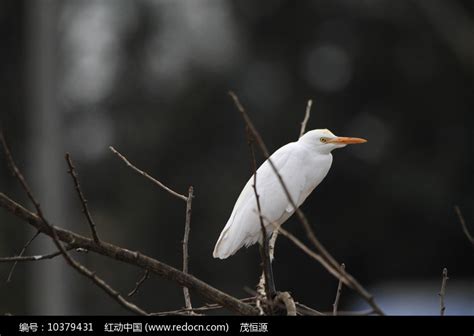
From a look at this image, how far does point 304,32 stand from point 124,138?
339 cm

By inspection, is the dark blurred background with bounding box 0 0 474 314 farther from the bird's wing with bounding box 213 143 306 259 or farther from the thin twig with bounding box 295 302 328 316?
the thin twig with bounding box 295 302 328 316

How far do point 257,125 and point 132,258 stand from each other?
10.3 m

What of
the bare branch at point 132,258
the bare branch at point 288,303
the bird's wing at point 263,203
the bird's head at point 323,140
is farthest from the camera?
the bird's head at point 323,140

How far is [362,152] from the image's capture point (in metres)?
13.3

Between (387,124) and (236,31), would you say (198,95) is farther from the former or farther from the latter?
(387,124)

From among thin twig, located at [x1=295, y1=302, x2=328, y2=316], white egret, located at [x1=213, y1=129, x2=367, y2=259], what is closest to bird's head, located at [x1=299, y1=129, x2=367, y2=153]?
white egret, located at [x1=213, y1=129, x2=367, y2=259]

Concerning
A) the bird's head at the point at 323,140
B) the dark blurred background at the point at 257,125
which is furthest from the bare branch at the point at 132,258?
the dark blurred background at the point at 257,125

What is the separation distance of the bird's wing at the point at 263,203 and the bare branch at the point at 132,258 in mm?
1255

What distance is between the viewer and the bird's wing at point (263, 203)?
158 inches

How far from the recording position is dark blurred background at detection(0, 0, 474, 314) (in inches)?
509

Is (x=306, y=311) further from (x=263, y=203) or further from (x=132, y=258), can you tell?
(x=263, y=203)

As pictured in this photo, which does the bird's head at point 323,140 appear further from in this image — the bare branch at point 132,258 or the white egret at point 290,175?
the bare branch at point 132,258

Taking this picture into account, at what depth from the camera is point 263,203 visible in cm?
426

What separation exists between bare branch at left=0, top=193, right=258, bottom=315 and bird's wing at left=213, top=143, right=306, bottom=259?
4.12 feet
